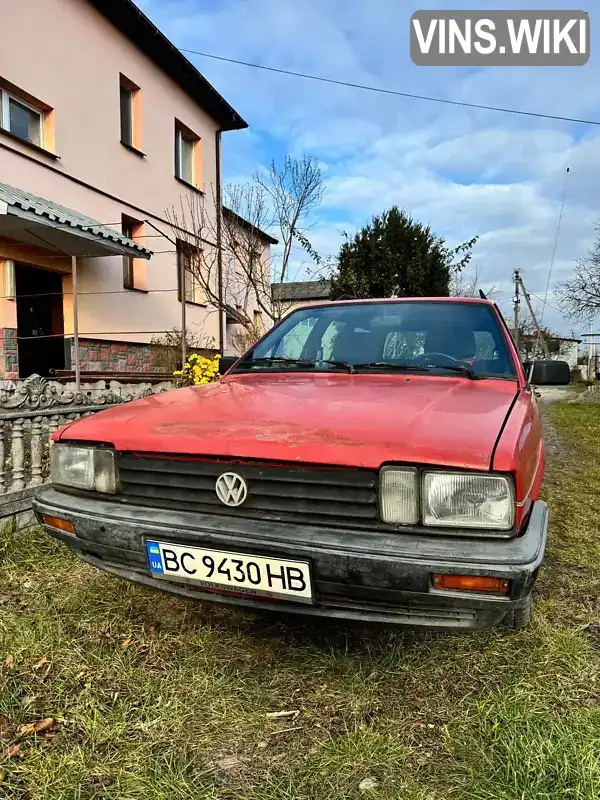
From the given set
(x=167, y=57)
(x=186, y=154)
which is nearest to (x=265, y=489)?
(x=167, y=57)

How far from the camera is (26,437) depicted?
3.57 metres

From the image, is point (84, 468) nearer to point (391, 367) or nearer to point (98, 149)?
point (391, 367)

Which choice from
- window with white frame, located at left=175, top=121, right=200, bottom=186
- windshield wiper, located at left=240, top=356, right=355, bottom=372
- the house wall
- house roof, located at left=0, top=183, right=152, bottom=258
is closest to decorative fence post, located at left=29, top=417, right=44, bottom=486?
windshield wiper, located at left=240, top=356, right=355, bottom=372

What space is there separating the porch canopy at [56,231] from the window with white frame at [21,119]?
1.10 metres

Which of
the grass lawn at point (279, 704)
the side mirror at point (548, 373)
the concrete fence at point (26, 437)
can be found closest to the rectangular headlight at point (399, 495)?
the grass lawn at point (279, 704)

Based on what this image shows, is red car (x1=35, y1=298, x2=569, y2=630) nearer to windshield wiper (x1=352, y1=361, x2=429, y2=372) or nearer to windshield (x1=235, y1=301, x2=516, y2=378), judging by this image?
windshield wiper (x1=352, y1=361, x2=429, y2=372)

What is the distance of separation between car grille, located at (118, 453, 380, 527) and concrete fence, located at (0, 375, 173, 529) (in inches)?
72.3

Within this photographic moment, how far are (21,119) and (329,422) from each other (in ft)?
29.3

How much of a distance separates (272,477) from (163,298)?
33.7 ft

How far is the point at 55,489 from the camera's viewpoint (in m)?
2.20

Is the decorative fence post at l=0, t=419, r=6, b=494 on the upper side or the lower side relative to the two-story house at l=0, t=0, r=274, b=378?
lower

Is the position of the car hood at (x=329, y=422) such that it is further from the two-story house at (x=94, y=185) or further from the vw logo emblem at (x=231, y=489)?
the two-story house at (x=94, y=185)

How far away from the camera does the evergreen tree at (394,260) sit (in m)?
15.8

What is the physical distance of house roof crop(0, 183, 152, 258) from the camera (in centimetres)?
629
